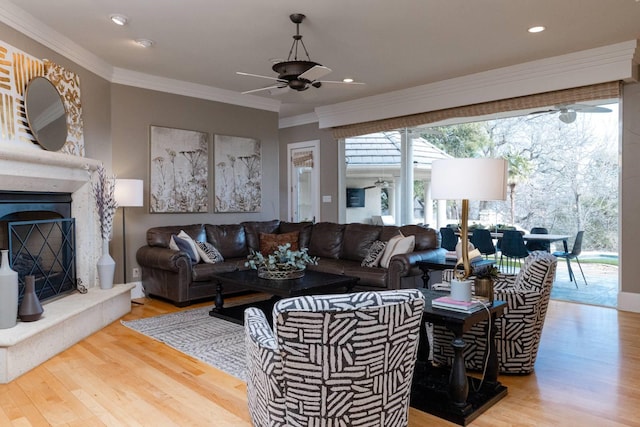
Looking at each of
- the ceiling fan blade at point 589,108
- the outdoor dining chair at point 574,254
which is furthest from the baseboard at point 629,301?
the ceiling fan blade at point 589,108

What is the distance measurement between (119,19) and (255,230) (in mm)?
3225

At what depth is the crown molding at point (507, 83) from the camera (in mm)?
4500

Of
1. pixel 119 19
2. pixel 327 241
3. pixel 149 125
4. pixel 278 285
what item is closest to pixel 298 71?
pixel 119 19

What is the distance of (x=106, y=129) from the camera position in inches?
204

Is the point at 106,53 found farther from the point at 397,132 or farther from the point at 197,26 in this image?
the point at 397,132

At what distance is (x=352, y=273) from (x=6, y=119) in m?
3.44

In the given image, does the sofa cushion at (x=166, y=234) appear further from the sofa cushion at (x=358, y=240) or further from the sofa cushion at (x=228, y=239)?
the sofa cushion at (x=358, y=240)

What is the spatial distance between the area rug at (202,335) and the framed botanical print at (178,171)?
1.75 metres

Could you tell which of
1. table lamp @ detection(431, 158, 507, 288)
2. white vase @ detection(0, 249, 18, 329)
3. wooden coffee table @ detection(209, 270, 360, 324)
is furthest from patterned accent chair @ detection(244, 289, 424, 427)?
white vase @ detection(0, 249, 18, 329)

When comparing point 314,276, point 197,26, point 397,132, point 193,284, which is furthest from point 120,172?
point 397,132

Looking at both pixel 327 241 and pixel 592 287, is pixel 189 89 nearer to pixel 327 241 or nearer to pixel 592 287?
pixel 327 241

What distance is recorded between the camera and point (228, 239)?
588 cm

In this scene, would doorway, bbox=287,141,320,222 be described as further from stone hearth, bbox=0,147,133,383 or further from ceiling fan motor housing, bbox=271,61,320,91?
ceiling fan motor housing, bbox=271,61,320,91

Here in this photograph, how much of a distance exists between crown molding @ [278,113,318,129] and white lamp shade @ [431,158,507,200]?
18.0ft
